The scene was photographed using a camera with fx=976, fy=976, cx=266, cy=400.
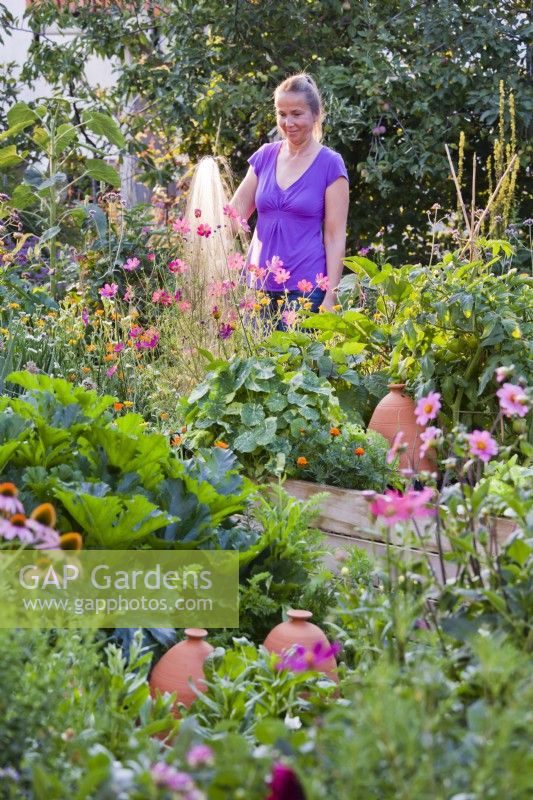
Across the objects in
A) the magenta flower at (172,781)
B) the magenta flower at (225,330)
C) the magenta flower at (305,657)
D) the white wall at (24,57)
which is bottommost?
the magenta flower at (305,657)

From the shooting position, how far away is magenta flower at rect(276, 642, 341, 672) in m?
1.42

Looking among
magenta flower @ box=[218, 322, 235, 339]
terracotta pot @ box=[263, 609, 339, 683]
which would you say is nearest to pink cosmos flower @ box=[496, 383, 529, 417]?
terracotta pot @ box=[263, 609, 339, 683]

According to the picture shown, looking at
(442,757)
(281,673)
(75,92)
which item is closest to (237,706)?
(281,673)

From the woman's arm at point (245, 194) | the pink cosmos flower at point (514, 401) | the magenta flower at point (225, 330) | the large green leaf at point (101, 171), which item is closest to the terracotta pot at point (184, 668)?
the pink cosmos flower at point (514, 401)

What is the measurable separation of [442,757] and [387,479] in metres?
1.96

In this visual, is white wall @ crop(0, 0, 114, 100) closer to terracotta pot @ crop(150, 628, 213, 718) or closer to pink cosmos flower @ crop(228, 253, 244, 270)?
pink cosmos flower @ crop(228, 253, 244, 270)

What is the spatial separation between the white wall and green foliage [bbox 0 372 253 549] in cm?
650

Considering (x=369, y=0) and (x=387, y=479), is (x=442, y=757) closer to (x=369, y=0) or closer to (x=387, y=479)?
(x=387, y=479)

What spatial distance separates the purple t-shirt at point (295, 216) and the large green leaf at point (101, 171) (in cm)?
124

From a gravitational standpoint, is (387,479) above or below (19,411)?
below

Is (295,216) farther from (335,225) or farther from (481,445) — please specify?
(481,445)

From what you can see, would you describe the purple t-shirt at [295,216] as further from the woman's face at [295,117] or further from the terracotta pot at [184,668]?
the terracotta pot at [184,668]

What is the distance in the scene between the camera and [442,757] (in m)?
1.06

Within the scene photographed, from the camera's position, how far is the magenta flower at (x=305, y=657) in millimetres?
1419
